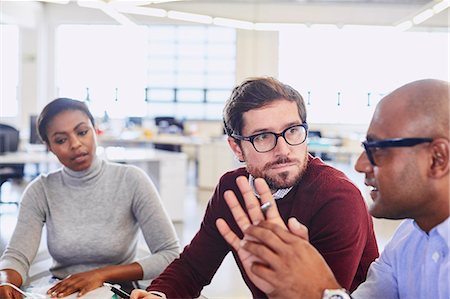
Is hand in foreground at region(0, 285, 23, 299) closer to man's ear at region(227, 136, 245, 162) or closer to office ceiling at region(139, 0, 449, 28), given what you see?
man's ear at region(227, 136, 245, 162)

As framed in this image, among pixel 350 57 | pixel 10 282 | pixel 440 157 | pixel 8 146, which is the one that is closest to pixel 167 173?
pixel 8 146

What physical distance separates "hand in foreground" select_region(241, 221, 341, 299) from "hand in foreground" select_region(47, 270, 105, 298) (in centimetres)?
86

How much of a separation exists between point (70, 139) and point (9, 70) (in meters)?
10.2

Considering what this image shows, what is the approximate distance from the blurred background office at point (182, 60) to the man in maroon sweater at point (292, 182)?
4.54 meters

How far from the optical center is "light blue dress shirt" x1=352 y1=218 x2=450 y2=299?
1085 millimetres

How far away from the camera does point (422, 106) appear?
3.27ft

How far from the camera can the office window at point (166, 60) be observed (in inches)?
436

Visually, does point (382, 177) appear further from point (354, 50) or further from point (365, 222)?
point (354, 50)

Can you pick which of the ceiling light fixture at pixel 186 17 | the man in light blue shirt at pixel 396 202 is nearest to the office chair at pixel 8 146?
the ceiling light fixture at pixel 186 17

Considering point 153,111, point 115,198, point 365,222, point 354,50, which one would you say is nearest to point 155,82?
point 153,111

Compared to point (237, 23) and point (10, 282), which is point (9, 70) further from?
point (10, 282)

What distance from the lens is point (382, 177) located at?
1.02 m

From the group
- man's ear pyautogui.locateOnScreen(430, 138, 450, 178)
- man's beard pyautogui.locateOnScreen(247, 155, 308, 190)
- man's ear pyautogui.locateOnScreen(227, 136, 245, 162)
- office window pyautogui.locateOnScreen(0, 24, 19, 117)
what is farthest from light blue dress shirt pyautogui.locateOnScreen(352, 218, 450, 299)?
office window pyautogui.locateOnScreen(0, 24, 19, 117)

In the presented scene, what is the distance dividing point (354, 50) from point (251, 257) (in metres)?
7.53
